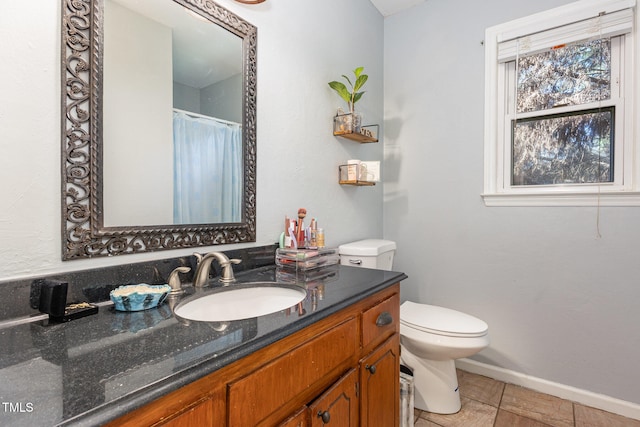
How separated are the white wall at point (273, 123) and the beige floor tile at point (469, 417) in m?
1.09

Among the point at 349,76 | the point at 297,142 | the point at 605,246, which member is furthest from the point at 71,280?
the point at 605,246

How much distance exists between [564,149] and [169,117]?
2.16 m

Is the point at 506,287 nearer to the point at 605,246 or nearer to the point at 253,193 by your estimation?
the point at 605,246

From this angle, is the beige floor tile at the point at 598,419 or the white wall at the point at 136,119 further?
the beige floor tile at the point at 598,419

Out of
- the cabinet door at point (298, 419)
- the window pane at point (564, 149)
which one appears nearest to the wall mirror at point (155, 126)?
the cabinet door at point (298, 419)

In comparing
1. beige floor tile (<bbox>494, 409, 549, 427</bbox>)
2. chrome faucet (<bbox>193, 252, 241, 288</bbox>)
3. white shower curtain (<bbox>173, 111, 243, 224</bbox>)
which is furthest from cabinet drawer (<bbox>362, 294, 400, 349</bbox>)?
beige floor tile (<bbox>494, 409, 549, 427</bbox>)

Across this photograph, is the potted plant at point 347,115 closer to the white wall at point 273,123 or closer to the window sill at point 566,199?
the white wall at point 273,123

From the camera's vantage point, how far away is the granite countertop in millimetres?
422

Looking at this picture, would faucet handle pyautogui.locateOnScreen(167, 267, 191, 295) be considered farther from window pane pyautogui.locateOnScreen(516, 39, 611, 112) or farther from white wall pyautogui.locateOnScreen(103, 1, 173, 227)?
window pane pyautogui.locateOnScreen(516, 39, 611, 112)

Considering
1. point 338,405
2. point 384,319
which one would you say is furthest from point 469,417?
point 338,405

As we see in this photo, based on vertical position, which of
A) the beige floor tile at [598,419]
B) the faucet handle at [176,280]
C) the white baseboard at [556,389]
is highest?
the faucet handle at [176,280]

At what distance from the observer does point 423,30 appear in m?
2.24

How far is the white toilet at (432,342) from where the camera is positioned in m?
1.54

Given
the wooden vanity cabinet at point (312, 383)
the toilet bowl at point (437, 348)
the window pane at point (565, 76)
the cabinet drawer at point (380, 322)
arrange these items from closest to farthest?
the wooden vanity cabinet at point (312, 383), the cabinet drawer at point (380, 322), the toilet bowl at point (437, 348), the window pane at point (565, 76)
